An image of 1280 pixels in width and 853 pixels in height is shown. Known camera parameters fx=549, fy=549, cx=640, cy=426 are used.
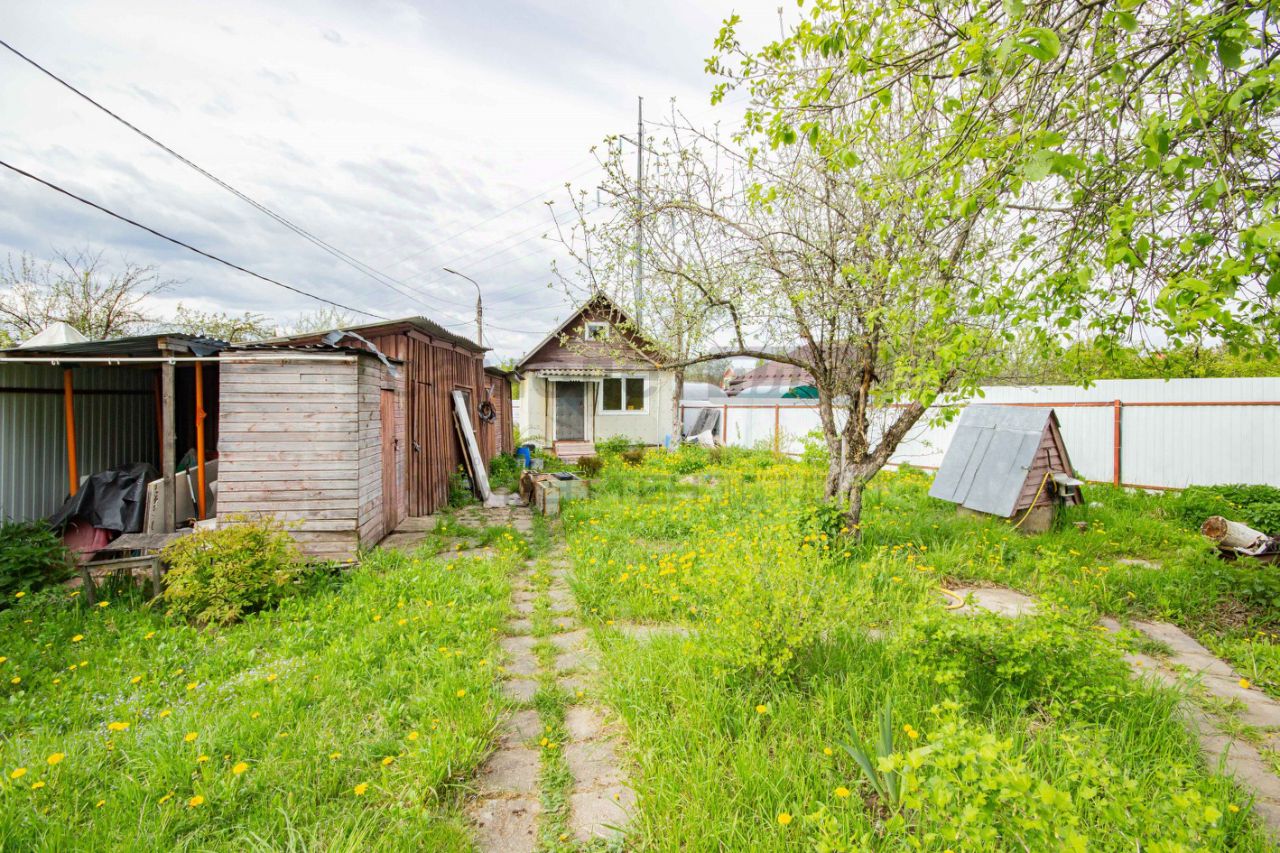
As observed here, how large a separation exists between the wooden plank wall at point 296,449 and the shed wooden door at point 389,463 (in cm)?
90

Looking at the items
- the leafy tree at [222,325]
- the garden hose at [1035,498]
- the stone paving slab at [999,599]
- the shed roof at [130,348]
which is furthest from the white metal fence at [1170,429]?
the leafy tree at [222,325]

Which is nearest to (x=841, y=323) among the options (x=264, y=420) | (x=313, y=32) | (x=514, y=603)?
(x=514, y=603)

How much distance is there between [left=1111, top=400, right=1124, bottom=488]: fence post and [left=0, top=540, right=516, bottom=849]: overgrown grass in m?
9.35

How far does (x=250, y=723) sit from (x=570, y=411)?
43.9 ft

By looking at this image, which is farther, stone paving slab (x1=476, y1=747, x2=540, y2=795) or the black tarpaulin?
the black tarpaulin

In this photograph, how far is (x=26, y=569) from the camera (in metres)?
4.75

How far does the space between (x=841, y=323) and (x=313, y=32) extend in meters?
5.84

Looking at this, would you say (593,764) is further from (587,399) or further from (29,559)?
(587,399)

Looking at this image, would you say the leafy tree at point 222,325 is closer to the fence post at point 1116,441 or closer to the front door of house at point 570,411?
the front door of house at point 570,411

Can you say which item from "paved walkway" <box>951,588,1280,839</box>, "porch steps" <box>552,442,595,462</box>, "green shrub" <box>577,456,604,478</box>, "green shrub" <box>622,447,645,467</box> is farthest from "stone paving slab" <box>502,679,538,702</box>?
"porch steps" <box>552,442,595,462</box>

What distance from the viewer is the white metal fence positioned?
7.09 meters

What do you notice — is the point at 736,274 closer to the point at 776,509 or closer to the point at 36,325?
the point at 776,509

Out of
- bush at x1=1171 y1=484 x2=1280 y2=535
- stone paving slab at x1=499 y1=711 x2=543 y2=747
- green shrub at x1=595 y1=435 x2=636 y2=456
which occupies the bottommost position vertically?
stone paving slab at x1=499 y1=711 x2=543 y2=747

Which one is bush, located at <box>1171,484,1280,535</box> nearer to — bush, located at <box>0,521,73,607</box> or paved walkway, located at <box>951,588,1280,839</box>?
paved walkway, located at <box>951,588,1280,839</box>
